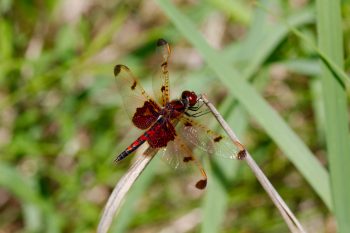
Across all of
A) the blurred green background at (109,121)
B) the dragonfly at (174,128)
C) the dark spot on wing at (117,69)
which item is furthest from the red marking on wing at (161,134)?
the blurred green background at (109,121)

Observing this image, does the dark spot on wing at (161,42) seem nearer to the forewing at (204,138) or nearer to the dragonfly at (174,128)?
the dragonfly at (174,128)

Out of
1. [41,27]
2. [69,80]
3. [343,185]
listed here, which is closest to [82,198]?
[69,80]

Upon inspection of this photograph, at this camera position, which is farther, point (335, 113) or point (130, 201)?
point (130, 201)

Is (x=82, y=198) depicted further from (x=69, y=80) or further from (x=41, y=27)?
(x=41, y=27)

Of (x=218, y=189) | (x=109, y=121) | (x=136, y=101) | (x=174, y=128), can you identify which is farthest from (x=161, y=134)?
(x=109, y=121)

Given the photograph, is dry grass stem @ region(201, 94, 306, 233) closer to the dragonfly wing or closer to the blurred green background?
the dragonfly wing

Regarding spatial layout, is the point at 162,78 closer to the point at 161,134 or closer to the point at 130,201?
the point at 161,134
